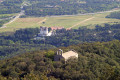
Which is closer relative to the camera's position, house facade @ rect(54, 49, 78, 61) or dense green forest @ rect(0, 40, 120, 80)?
dense green forest @ rect(0, 40, 120, 80)

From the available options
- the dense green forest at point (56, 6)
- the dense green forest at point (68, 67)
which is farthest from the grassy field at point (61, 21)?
the dense green forest at point (68, 67)

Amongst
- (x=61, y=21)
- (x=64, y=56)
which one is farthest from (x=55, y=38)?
(x=64, y=56)

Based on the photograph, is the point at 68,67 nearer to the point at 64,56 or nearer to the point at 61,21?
the point at 64,56

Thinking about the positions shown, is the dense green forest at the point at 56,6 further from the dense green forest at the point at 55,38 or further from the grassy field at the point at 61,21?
the dense green forest at the point at 55,38

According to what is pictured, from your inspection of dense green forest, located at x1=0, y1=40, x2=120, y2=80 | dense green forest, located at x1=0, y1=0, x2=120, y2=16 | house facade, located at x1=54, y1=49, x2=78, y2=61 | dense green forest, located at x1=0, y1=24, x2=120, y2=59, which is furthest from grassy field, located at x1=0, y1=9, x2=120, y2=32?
house facade, located at x1=54, y1=49, x2=78, y2=61

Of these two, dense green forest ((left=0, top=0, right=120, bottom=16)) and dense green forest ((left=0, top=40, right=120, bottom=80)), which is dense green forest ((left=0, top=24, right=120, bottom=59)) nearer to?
dense green forest ((left=0, top=40, right=120, bottom=80))

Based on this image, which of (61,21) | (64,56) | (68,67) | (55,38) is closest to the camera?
(68,67)
